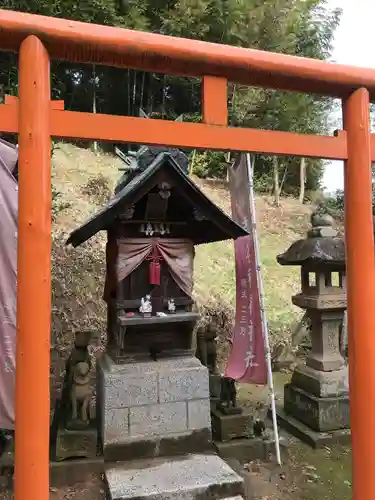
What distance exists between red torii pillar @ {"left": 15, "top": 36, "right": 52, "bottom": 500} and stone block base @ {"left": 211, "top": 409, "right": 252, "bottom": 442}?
12.3ft

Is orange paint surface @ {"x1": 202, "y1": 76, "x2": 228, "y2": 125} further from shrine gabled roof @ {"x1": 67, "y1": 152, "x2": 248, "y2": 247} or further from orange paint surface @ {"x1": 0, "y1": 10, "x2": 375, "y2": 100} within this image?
shrine gabled roof @ {"x1": 67, "y1": 152, "x2": 248, "y2": 247}

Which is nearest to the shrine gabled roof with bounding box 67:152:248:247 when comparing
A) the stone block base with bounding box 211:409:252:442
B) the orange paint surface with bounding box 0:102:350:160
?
the stone block base with bounding box 211:409:252:442

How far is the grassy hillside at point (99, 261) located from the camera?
11.0 m

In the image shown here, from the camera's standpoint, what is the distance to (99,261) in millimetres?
12383

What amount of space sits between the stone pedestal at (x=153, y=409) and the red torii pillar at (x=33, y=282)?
3138 mm

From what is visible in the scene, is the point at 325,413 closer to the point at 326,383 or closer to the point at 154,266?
the point at 326,383

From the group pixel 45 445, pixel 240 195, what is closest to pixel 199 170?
pixel 240 195

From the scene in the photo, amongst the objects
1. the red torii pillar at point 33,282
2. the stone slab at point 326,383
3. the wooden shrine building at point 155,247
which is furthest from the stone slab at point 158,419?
the red torii pillar at point 33,282

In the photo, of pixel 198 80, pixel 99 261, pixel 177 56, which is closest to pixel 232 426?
pixel 177 56

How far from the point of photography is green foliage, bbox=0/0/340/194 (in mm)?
16781

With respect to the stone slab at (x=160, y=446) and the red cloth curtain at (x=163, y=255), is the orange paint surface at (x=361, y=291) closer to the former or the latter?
the stone slab at (x=160, y=446)

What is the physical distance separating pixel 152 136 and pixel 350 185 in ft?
5.17

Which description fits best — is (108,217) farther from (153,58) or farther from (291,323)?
(291,323)

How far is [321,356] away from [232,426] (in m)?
2.10
